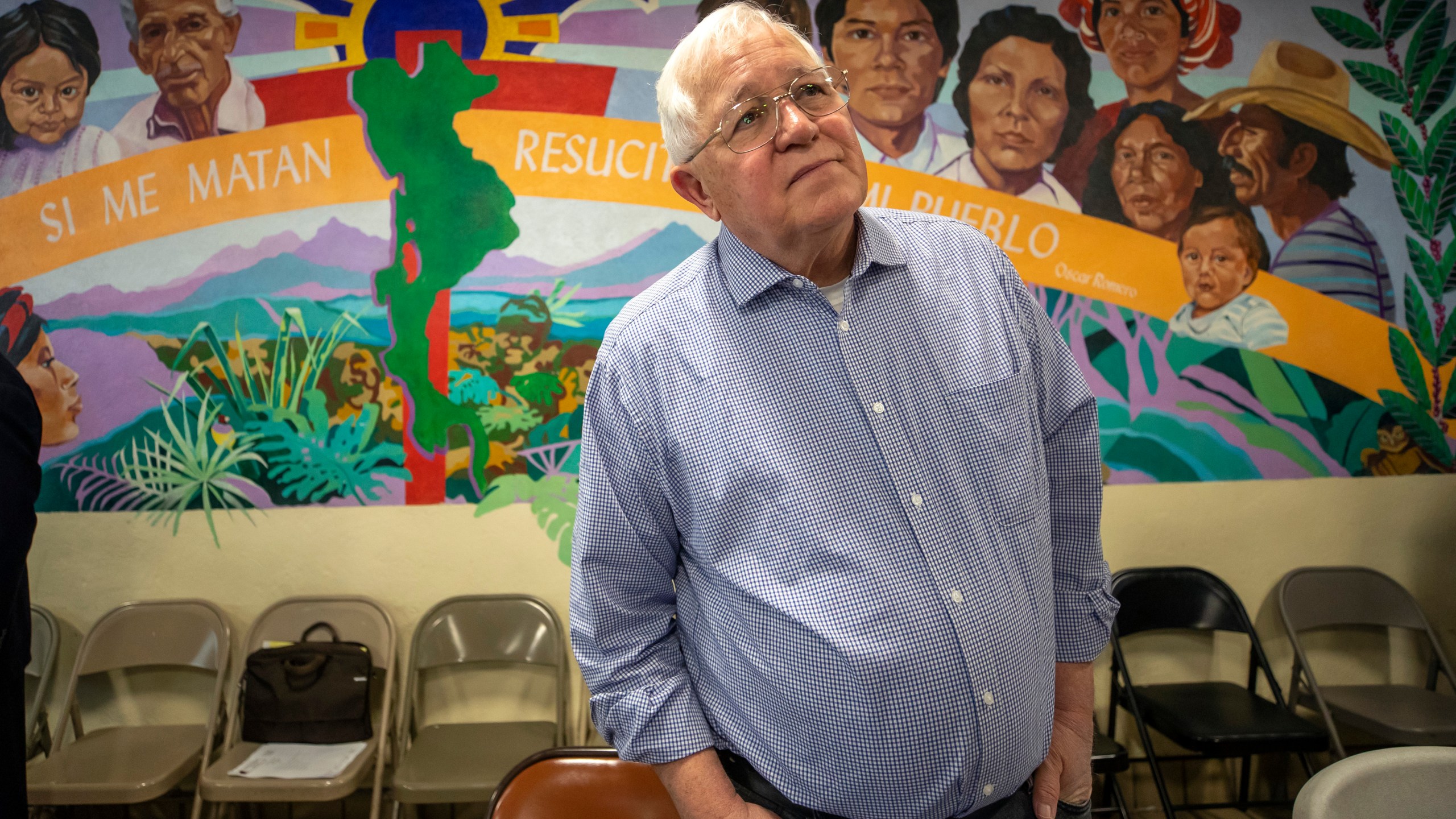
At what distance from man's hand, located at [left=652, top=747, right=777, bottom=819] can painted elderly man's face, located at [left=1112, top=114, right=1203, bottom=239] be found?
8.78ft

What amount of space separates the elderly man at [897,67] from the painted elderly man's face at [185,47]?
2.07 meters

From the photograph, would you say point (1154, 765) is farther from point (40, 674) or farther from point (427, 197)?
point (40, 674)

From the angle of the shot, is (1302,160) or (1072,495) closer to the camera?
(1072,495)

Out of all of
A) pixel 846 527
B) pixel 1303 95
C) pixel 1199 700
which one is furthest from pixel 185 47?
pixel 1199 700

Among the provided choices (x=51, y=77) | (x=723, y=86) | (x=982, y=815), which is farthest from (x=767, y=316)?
(x=51, y=77)

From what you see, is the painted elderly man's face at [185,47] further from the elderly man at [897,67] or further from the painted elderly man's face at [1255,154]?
the painted elderly man's face at [1255,154]

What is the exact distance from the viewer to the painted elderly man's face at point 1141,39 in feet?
9.84

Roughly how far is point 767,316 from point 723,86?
0.31m

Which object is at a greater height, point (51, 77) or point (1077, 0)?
point (1077, 0)

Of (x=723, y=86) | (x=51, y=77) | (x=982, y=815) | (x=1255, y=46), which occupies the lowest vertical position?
(x=982, y=815)

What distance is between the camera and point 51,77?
2863 millimetres

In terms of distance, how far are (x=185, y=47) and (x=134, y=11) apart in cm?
20

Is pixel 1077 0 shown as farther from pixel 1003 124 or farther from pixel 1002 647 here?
→ pixel 1002 647

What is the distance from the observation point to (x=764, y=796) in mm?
1161
